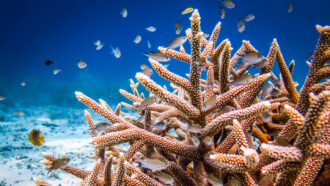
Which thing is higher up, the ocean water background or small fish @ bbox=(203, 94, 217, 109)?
the ocean water background

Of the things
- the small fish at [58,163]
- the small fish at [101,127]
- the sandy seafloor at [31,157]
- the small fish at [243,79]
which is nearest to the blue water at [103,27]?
the sandy seafloor at [31,157]

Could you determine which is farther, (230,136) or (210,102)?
(230,136)

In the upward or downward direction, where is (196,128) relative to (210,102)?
downward

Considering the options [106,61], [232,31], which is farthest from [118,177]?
[106,61]

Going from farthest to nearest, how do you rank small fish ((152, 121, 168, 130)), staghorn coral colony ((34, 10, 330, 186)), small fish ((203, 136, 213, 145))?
small fish ((152, 121, 168, 130))
small fish ((203, 136, 213, 145))
staghorn coral colony ((34, 10, 330, 186))

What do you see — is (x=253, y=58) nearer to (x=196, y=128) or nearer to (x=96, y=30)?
(x=196, y=128)

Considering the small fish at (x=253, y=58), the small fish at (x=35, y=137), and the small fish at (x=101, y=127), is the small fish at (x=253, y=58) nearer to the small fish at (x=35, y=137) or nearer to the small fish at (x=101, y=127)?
the small fish at (x=101, y=127)

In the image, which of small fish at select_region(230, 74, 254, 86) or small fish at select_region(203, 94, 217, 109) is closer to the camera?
small fish at select_region(203, 94, 217, 109)

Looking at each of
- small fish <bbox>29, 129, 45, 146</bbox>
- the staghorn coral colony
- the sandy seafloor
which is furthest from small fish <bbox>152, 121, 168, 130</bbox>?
small fish <bbox>29, 129, 45, 146</bbox>

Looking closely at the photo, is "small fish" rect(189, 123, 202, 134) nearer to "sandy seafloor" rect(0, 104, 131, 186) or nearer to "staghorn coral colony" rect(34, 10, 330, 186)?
"staghorn coral colony" rect(34, 10, 330, 186)

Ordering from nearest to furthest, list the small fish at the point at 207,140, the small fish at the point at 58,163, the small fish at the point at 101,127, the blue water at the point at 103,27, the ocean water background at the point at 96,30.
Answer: the small fish at the point at 207,140 → the small fish at the point at 58,163 → the small fish at the point at 101,127 → the ocean water background at the point at 96,30 → the blue water at the point at 103,27

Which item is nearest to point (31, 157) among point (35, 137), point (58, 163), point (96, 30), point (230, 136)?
point (35, 137)

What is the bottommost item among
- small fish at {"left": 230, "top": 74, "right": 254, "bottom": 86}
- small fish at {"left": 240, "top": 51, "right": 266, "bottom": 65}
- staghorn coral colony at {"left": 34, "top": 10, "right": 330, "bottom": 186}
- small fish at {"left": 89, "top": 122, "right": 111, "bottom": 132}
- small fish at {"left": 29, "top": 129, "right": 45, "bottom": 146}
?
staghorn coral colony at {"left": 34, "top": 10, "right": 330, "bottom": 186}

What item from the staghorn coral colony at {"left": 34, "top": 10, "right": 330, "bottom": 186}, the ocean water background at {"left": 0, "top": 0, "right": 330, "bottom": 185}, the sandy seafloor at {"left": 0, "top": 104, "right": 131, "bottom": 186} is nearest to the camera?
the staghorn coral colony at {"left": 34, "top": 10, "right": 330, "bottom": 186}
